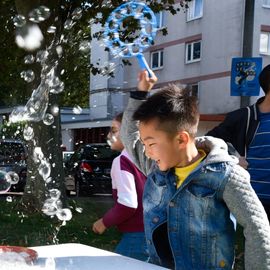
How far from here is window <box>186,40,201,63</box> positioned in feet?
84.8

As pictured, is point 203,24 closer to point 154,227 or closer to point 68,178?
point 68,178

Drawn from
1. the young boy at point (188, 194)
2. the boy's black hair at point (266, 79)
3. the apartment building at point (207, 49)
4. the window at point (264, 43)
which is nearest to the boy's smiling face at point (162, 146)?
the young boy at point (188, 194)

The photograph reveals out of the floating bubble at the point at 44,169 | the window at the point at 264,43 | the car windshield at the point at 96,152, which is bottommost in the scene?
the car windshield at the point at 96,152

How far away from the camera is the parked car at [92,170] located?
13.9 metres

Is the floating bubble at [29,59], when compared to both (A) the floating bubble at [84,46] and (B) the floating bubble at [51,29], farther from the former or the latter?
(A) the floating bubble at [84,46]

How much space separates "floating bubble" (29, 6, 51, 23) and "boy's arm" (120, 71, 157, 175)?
646 centimetres

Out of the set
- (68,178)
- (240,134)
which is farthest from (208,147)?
(68,178)

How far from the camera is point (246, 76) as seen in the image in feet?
25.3

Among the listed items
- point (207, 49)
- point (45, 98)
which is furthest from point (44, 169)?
point (207, 49)

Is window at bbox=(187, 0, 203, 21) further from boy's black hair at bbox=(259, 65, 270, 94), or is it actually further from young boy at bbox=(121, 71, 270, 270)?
young boy at bbox=(121, 71, 270, 270)

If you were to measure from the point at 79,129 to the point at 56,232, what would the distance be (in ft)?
76.7

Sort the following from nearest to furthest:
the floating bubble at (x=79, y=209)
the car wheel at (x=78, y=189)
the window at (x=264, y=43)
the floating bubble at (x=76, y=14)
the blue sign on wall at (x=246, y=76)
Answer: the blue sign on wall at (x=246, y=76)
the floating bubble at (x=79, y=209)
the floating bubble at (x=76, y=14)
the car wheel at (x=78, y=189)
the window at (x=264, y=43)

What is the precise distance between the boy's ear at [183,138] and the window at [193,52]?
78.9ft

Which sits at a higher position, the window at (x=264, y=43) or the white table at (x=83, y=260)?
the window at (x=264, y=43)
